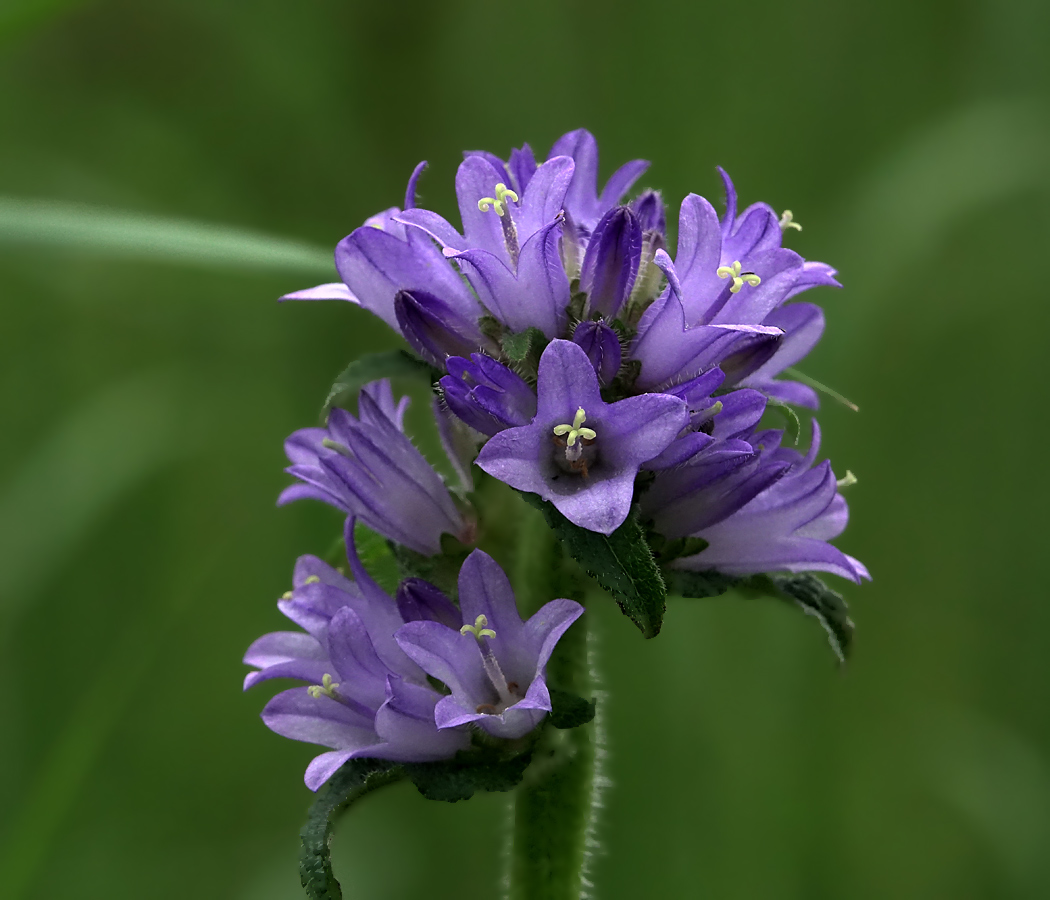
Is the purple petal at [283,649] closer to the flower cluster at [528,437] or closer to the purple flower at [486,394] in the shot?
the flower cluster at [528,437]

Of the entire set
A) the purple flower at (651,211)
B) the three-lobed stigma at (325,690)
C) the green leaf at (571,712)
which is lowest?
the green leaf at (571,712)

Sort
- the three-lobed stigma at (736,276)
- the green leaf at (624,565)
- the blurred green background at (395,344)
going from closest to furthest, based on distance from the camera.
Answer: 1. the green leaf at (624,565)
2. the three-lobed stigma at (736,276)
3. the blurred green background at (395,344)

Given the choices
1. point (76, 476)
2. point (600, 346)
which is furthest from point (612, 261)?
point (76, 476)

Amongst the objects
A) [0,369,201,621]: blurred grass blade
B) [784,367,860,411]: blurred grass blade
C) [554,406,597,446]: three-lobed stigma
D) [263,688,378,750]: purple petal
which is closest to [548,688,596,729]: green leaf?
[263,688,378,750]: purple petal

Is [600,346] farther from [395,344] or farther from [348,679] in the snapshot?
[395,344]

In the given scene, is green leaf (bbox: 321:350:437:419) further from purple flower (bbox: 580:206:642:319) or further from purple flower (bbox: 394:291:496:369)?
purple flower (bbox: 580:206:642:319)

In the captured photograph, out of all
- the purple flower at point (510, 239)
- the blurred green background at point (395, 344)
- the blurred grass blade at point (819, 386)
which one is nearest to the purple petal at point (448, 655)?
the purple flower at point (510, 239)
